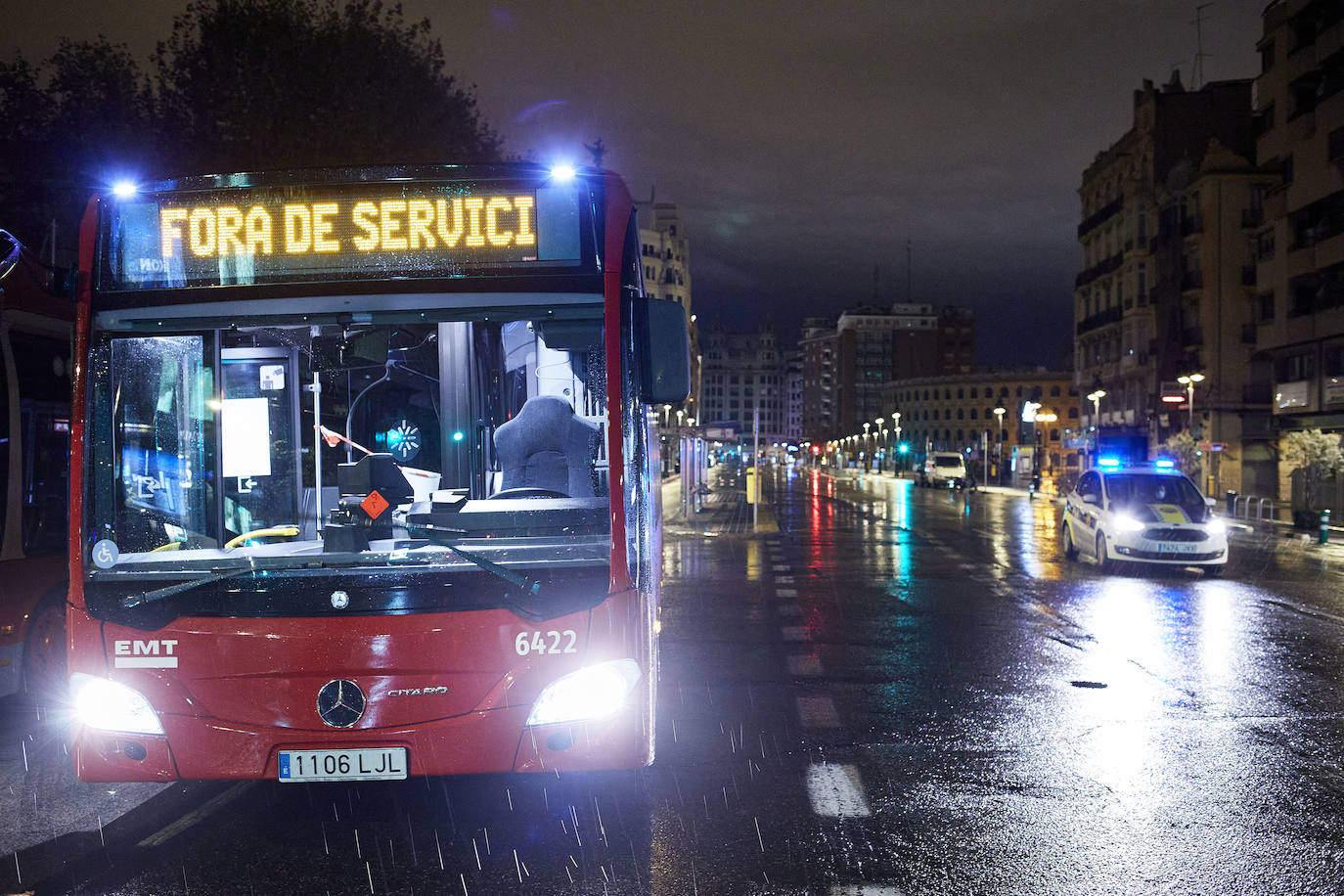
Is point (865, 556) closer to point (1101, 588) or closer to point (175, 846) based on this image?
point (1101, 588)

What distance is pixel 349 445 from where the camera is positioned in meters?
5.99

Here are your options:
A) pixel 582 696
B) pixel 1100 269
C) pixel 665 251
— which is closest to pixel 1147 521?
pixel 582 696

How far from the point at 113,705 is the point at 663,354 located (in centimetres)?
274

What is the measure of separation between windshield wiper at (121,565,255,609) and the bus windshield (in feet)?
0.23

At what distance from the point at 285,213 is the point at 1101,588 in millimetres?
12665

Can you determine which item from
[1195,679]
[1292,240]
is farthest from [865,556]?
[1292,240]

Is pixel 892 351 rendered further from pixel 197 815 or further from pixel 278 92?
pixel 197 815

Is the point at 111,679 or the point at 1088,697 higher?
the point at 111,679

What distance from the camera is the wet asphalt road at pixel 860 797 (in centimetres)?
462

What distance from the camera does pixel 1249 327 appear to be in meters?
52.5

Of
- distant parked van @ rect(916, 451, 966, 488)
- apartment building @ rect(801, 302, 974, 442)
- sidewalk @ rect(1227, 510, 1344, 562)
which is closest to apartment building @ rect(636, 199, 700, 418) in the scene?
distant parked van @ rect(916, 451, 966, 488)

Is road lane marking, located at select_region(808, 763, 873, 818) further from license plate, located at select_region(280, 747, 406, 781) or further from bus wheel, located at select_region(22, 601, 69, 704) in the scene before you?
bus wheel, located at select_region(22, 601, 69, 704)

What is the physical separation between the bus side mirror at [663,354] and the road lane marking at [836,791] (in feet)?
6.98

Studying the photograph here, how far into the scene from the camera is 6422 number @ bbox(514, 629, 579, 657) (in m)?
4.75
